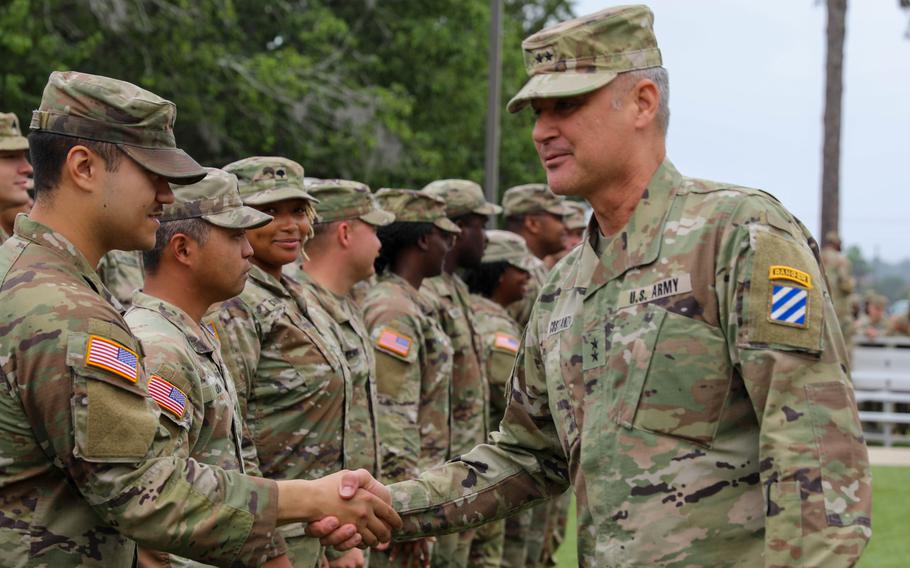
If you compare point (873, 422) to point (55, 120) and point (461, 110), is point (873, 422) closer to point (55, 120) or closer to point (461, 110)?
point (461, 110)

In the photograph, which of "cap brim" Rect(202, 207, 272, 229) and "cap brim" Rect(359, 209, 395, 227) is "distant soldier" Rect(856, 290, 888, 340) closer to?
"cap brim" Rect(359, 209, 395, 227)

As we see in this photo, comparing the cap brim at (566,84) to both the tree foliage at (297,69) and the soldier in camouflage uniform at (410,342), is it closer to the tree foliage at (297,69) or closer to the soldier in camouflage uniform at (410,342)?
the soldier in camouflage uniform at (410,342)

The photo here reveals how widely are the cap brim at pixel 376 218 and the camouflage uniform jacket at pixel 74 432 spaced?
2973mm

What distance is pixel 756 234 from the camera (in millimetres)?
3238

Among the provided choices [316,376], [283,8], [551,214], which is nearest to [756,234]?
[316,376]

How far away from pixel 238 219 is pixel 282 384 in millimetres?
1000

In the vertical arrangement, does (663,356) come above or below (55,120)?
below

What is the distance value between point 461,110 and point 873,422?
1091 cm

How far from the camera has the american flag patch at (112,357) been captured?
10.4ft

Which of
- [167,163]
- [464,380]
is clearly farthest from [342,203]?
[167,163]

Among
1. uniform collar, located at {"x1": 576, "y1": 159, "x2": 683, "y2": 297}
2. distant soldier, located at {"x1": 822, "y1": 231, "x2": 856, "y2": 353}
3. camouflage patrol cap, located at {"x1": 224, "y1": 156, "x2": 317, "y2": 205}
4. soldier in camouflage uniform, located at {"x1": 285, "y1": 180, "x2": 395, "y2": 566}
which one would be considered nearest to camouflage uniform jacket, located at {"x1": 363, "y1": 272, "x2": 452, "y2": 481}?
soldier in camouflage uniform, located at {"x1": 285, "y1": 180, "x2": 395, "y2": 566}

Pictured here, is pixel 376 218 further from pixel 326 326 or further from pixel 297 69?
pixel 297 69

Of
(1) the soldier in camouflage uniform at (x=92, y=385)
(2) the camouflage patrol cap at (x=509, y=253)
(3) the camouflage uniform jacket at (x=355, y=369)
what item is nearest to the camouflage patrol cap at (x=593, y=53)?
(1) the soldier in camouflage uniform at (x=92, y=385)

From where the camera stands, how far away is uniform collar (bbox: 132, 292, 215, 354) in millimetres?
4246
